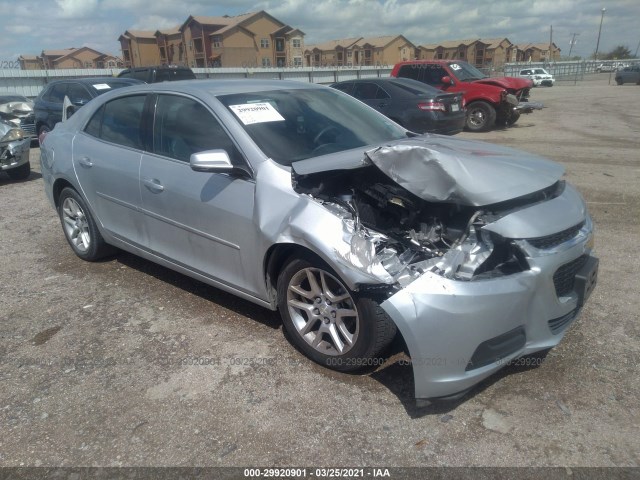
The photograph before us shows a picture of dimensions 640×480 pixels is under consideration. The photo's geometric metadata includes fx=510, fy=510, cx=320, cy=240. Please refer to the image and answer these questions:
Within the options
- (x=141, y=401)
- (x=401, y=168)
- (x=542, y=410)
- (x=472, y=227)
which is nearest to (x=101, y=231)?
(x=141, y=401)

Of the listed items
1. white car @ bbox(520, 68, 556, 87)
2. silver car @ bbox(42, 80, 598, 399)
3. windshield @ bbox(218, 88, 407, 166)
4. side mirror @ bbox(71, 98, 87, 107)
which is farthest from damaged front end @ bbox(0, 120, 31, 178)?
white car @ bbox(520, 68, 556, 87)

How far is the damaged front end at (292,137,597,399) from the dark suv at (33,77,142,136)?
31.5 ft

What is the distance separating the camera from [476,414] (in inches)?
108

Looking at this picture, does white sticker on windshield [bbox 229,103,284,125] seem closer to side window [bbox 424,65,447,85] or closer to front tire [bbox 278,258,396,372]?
front tire [bbox 278,258,396,372]

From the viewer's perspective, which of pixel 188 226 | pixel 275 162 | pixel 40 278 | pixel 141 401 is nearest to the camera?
pixel 141 401

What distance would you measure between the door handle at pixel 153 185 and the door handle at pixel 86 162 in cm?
90

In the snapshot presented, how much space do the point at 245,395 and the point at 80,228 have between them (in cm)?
302

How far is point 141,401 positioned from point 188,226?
4.10 ft

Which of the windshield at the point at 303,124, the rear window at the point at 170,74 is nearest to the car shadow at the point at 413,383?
the windshield at the point at 303,124

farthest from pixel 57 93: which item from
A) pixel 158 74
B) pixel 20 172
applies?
pixel 158 74

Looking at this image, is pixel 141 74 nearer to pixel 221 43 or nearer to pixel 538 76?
pixel 538 76

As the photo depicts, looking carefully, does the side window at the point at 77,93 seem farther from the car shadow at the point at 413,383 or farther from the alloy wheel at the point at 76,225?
the car shadow at the point at 413,383

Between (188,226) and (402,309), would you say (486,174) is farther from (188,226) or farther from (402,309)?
(188,226)

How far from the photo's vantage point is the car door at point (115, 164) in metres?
4.11
